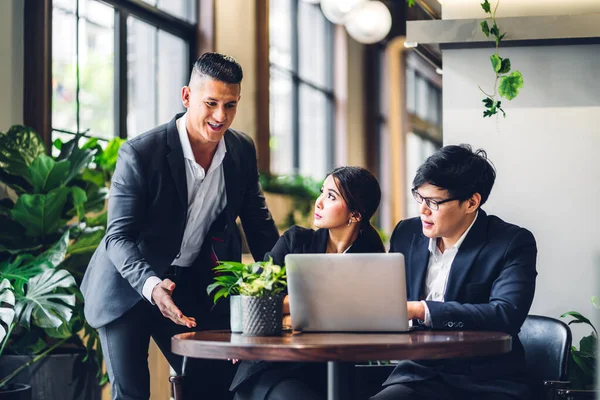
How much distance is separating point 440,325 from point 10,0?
3.00m

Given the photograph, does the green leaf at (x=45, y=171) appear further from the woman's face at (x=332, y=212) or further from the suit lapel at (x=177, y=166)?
the woman's face at (x=332, y=212)

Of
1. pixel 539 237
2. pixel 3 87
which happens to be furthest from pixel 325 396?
pixel 3 87

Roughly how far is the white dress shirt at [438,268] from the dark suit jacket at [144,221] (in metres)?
0.69

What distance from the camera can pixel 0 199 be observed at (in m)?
3.96

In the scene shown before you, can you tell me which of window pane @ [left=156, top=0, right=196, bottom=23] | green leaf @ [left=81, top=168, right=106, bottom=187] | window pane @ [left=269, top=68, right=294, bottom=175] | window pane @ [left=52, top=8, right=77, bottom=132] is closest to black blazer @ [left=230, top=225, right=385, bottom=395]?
green leaf @ [left=81, top=168, right=106, bottom=187]

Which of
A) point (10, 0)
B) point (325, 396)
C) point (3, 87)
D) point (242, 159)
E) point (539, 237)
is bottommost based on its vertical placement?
point (325, 396)

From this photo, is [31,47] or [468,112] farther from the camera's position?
[31,47]

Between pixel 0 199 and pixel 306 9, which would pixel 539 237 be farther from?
pixel 306 9

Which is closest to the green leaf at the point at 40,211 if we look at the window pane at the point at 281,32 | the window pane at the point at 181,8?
the window pane at the point at 181,8

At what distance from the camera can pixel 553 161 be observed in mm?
3219

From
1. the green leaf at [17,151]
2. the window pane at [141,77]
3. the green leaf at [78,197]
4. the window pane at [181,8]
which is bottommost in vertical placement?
the green leaf at [78,197]

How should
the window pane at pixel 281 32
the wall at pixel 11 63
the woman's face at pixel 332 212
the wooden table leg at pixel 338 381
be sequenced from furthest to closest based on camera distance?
1. the window pane at pixel 281 32
2. the wall at pixel 11 63
3. the woman's face at pixel 332 212
4. the wooden table leg at pixel 338 381

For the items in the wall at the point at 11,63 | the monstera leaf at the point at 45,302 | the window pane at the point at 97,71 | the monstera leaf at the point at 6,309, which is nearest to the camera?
the monstera leaf at the point at 6,309

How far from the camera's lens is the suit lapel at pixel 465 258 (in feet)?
8.08
